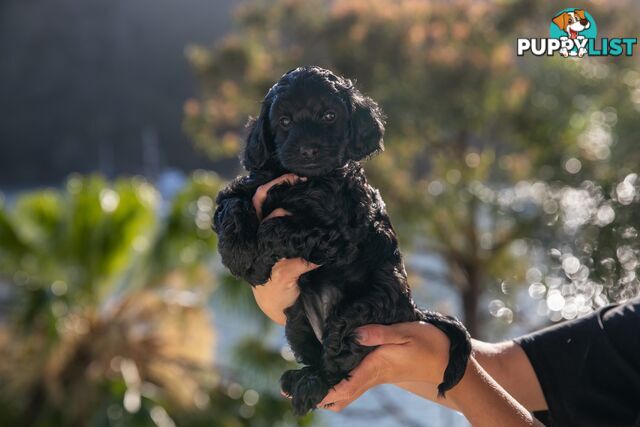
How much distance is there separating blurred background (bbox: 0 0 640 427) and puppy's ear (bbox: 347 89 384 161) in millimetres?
3413

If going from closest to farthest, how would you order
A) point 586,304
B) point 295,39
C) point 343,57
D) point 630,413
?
point 630,413 → point 586,304 → point 343,57 → point 295,39

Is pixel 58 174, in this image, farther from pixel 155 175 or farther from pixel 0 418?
pixel 0 418

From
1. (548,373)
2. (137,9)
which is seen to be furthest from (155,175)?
(548,373)

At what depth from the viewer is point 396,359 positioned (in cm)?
178

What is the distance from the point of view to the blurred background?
7027 millimetres

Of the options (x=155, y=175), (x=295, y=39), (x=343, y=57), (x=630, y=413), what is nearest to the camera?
(x=630, y=413)

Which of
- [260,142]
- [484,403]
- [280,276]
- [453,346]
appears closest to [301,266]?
[280,276]

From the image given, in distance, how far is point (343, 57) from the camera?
9.70 metres

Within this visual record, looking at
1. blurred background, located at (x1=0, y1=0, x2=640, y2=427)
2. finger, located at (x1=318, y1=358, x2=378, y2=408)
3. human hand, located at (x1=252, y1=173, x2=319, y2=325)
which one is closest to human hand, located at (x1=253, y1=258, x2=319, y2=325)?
human hand, located at (x1=252, y1=173, x2=319, y2=325)

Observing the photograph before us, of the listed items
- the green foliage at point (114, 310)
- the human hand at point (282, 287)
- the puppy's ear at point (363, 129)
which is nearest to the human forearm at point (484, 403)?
the human hand at point (282, 287)

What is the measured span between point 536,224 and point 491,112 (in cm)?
201

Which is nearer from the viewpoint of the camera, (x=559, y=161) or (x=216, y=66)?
(x=559, y=161)

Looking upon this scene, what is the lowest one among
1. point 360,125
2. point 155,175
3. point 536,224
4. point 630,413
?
point 155,175

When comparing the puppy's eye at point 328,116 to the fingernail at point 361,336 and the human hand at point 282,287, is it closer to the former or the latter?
the human hand at point 282,287
